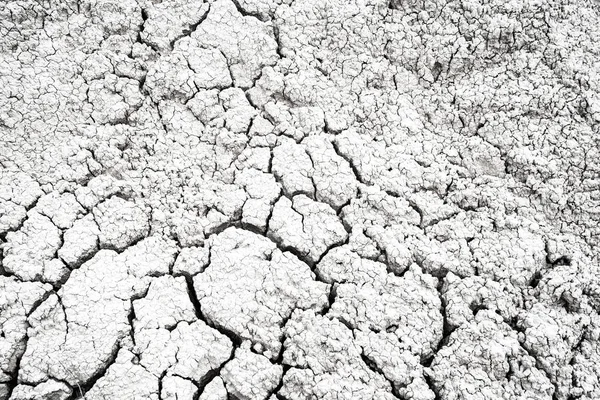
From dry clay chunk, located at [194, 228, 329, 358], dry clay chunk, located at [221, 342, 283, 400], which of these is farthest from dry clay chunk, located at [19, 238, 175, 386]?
dry clay chunk, located at [221, 342, 283, 400]

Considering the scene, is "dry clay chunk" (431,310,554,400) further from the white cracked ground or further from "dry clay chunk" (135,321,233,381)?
"dry clay chunk" (135,321,233,381)

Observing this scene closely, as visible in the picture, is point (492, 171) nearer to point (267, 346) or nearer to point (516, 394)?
point (516, 394)

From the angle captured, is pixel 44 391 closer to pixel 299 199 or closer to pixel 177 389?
pixel 177 389

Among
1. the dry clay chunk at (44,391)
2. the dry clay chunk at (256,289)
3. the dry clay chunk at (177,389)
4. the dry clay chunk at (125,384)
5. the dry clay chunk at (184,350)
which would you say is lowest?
the dry clay chunk at (44,391)

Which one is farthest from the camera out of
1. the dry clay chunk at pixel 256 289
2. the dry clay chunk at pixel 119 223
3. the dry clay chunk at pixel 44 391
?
the dry clay chunk at pixel 119 223

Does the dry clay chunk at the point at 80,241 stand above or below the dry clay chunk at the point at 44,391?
above

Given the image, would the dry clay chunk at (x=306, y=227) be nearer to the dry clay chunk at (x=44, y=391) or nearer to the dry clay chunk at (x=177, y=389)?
the dry clay chunk at (x=177, y=389)

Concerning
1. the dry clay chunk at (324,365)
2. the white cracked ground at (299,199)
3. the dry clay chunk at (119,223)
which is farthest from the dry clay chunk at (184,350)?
the dry clay chunk at (119,223)

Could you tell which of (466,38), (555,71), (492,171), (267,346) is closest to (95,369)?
(267,346)
